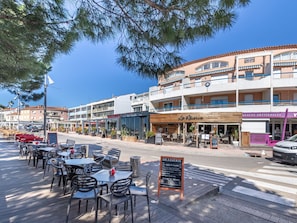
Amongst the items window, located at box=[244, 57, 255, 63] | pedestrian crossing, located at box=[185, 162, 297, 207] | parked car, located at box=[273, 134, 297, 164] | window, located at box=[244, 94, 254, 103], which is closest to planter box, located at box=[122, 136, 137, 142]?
window, located at box=[244, 94, 254, 103]

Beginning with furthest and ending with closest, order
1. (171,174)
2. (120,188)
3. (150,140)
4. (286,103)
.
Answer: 1. (150,140)
2. (286,103)
3. (171,174)
4. (120,188)

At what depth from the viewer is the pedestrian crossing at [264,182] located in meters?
5.18

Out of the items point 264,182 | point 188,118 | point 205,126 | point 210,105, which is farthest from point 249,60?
point 264,182

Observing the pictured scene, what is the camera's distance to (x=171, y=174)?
4.86 meters

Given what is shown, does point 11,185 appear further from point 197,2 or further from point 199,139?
point 199,139

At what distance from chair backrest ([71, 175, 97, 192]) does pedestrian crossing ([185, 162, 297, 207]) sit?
4293mm

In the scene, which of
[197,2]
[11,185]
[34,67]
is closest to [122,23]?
[197,2]

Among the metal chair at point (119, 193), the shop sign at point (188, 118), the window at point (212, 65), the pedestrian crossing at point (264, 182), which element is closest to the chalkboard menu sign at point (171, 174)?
the metal chair at point (119, 193)

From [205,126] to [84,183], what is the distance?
19038 mm

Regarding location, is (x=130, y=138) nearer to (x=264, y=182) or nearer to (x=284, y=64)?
(x=264, y=182)

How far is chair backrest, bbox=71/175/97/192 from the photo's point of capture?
3.59 m

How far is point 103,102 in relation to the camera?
53.5m

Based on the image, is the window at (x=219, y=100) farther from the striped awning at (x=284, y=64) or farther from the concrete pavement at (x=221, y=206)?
the concrete pavement at (x=221, y=206)

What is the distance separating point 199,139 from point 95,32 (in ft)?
54.2
